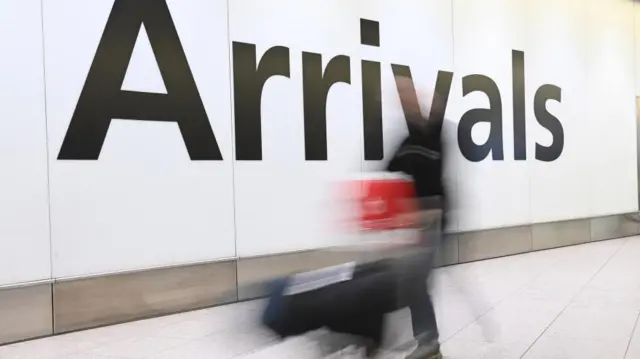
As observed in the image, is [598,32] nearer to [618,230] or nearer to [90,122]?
[618,230]

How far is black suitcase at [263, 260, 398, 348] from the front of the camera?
3.05 metres

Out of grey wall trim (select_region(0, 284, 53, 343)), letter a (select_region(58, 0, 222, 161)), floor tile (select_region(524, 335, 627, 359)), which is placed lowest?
floor tile (select_region(524, 335, 627, 359))

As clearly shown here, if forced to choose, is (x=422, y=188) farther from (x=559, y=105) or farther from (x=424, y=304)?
(x=559, y=105)

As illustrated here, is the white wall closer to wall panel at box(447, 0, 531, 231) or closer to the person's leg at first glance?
wall panel at box(447, 0, 531, 231)

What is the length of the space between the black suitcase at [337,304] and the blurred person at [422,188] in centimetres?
23

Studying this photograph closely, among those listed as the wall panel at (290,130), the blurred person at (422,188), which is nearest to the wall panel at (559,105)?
the wall panel at (290,130)

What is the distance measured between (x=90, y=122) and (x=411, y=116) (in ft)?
9.66

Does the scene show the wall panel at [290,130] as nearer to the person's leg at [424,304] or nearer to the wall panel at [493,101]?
the wall panel at [493,101]

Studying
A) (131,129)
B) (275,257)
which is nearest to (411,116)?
(131,129)

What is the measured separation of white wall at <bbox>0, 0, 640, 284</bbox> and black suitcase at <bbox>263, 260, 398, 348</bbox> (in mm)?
354

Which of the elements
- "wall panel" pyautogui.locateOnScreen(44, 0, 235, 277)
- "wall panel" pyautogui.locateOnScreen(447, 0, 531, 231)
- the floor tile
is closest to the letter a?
"wall panel" pyautogui.locateOnScreen(44, 0, 235, 277)

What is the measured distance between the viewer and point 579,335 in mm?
4633

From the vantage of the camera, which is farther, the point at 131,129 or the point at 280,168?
the point at 280,168

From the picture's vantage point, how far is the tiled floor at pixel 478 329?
4.29 meters
